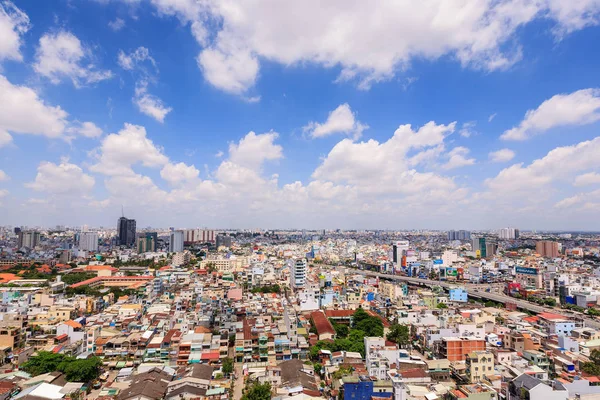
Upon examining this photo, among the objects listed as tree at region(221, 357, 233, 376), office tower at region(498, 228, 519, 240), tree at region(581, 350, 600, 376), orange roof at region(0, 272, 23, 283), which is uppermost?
office tower at region(498, 228, 519, 240)

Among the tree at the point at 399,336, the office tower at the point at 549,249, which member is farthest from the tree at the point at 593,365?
the office tower at the point at 549,249

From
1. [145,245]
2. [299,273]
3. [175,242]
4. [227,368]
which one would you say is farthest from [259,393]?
[175,242]

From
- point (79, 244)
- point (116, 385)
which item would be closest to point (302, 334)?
point (116, 385)

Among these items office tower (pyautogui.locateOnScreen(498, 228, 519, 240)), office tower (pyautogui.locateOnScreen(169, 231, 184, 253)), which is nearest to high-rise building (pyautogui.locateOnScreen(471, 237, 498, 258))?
office tower (pyautogui.locateOnScreen(169, 231, 184, 253))

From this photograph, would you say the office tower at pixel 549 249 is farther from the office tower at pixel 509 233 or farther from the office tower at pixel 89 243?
the office tower at pixel 89 243

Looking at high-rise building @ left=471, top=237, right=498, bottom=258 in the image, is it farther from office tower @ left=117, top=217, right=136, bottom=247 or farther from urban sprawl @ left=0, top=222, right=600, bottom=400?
office tower @ left=117, top=217, right=136, bottom=247

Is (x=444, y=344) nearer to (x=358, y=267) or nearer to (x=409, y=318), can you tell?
(x=409, y=318)
